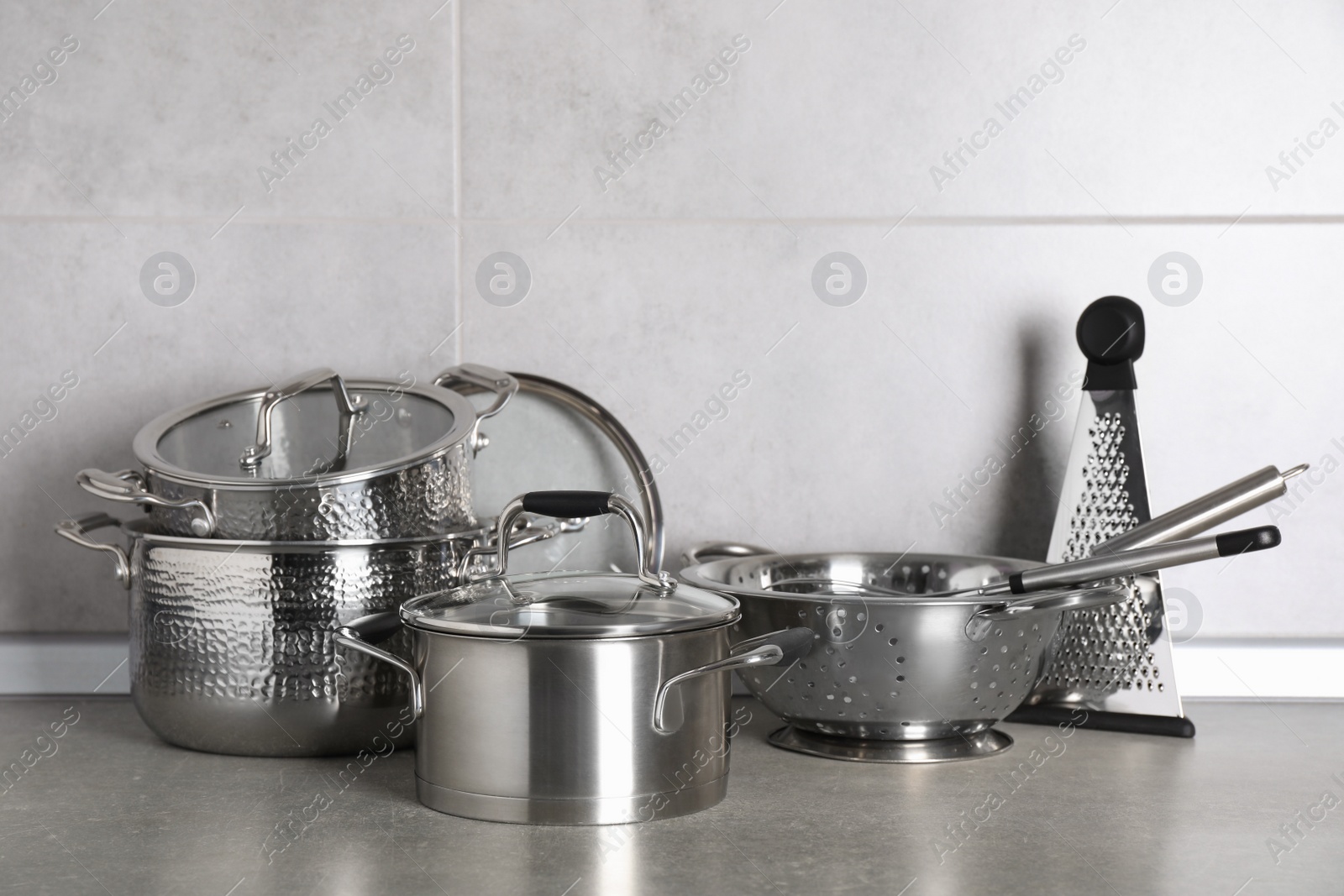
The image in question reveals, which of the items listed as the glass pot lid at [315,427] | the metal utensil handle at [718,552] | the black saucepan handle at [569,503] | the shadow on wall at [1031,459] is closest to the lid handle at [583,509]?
the black saucepan handle at [569,503]

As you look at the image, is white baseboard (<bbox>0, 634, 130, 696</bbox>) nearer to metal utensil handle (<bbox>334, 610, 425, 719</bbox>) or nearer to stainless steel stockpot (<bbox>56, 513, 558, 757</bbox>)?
stainless steel stockpot (<bbox>56, 513, 558, 757</bbox>)

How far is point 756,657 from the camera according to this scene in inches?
29.6

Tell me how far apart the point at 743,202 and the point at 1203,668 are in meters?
0.63

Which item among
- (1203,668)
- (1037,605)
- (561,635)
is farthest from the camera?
(1203,668)

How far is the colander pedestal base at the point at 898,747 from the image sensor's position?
86 centimetres

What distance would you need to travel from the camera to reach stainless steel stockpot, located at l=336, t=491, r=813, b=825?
709 mm

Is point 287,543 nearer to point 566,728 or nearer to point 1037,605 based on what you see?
point 566,728

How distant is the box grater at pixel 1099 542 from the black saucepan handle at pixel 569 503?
1.30 feet

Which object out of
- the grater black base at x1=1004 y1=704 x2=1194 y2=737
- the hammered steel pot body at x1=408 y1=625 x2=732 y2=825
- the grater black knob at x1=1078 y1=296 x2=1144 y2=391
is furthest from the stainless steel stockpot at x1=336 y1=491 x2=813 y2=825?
the grater black knob at x1=1078 y1=296 x2=1144 y2=391

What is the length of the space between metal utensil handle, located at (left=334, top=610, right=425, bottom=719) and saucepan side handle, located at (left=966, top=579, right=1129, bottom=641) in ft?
1.28

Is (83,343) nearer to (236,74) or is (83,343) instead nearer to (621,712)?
(236,74)

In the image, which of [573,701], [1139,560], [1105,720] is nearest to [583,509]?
[573,701]

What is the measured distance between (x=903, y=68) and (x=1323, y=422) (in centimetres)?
53

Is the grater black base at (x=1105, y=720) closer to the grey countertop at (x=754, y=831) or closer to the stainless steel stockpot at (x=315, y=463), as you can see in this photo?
the grey countertop at (x=754, y=831)
